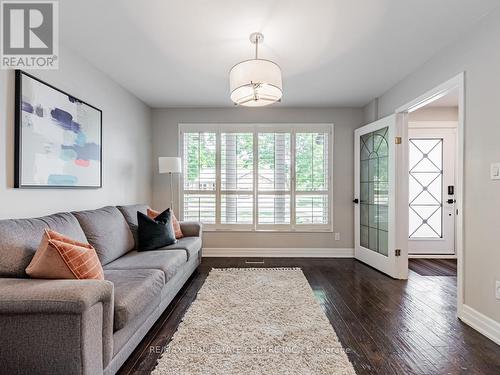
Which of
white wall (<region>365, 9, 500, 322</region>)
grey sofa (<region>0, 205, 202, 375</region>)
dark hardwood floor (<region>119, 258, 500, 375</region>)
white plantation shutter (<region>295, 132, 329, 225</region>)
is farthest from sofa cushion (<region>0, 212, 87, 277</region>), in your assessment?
white plantation shutter (<region>295, 132, 329, 225</region>)

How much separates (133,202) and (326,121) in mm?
3324

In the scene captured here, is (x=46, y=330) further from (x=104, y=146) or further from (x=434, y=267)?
(x=434, y=267)

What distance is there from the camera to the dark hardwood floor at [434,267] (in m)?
3.61

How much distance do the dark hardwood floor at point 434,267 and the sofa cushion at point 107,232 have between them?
3771 mm

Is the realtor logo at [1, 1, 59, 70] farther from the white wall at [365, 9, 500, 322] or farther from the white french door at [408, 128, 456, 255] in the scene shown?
the white french door at [408, 128, 456, 255]

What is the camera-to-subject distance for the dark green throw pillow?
2.88 meters

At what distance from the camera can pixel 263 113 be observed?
14.5 ft

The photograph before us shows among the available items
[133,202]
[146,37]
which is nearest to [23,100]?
[146,37]

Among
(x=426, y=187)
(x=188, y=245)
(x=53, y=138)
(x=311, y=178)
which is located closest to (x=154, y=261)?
(x=188, y=245)

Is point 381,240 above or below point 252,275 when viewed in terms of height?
above

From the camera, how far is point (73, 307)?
122cm

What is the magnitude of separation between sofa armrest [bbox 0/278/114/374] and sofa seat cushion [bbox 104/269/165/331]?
271mm

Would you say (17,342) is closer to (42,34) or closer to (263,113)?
(42,34)

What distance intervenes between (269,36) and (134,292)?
7.54 feet
